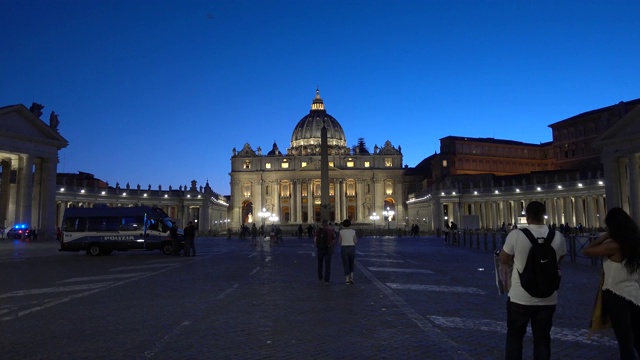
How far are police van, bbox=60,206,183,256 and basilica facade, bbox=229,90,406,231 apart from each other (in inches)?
3907

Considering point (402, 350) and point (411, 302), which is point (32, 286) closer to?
point (411, 302)

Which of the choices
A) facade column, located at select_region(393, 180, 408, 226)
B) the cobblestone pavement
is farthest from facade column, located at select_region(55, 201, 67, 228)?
facade column, located at select_region(393, 180, 408, 226)

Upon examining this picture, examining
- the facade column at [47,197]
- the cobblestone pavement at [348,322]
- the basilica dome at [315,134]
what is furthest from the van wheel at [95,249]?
the basilica dome at [315,134]

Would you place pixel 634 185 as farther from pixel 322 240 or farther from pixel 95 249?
pixel 95 249

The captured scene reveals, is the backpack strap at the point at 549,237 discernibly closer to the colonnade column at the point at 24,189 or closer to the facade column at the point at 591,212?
the colonnade column at the point at 24,189

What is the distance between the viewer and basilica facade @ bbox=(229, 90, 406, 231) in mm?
129875

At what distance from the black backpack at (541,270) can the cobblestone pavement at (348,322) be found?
213 centimetres

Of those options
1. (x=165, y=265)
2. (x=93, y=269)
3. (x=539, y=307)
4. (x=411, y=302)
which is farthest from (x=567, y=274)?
(x=93, y=269)

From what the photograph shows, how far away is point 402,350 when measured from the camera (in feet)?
23.3

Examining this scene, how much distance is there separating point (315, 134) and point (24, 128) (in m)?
102

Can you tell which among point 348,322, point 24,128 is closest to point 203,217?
point 24,128

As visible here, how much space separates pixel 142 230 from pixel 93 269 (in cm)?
906

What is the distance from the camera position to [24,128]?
48062 mm

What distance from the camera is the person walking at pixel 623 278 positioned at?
526cm
